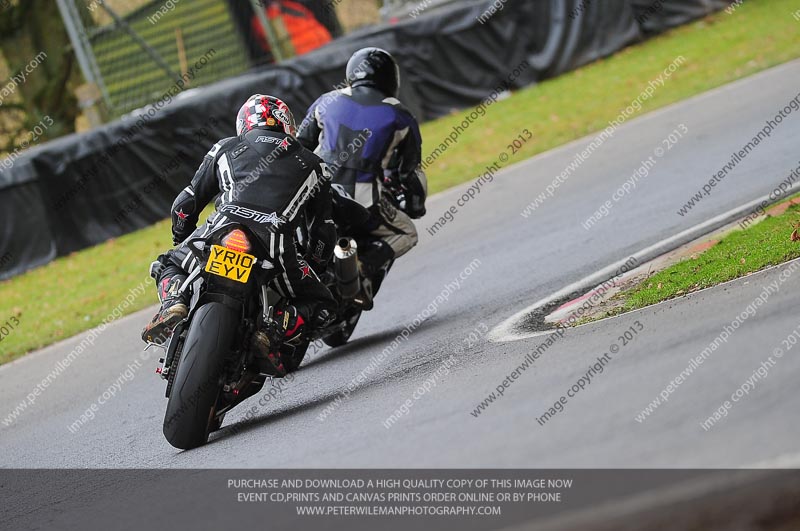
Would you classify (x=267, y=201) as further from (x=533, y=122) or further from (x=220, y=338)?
(x=533, y=122)

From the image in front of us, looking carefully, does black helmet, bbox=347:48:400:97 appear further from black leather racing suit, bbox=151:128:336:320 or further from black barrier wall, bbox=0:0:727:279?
black barrier wall, bbox=0:0:727:279

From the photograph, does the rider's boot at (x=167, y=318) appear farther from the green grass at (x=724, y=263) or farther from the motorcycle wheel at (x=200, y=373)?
the green grass at (x=724, y=263)

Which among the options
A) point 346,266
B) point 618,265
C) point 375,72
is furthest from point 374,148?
point 618,265

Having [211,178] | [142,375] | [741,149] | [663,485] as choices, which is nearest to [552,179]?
[741,149]

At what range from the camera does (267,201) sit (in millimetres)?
6559

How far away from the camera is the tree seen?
2344 centimetres

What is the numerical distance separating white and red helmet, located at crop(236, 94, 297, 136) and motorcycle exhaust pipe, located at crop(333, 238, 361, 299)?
88 cm

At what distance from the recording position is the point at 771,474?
3.74 metres

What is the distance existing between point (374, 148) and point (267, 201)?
1.83 meters

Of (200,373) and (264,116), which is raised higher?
(264,116)

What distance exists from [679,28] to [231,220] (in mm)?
17603

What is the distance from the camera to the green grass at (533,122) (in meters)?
13.2

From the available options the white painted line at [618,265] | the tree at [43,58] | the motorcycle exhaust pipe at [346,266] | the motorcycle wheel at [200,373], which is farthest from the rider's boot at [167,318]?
the tree at [43,58]

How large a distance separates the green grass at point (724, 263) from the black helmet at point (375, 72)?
239 centimetres
